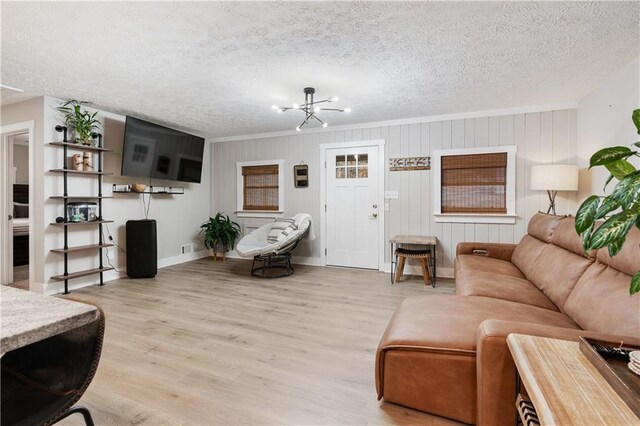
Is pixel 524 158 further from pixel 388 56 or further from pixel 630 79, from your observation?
pixel 388 56

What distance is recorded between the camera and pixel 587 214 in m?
0.87

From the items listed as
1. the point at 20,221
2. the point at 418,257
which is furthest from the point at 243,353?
the point at 20,221

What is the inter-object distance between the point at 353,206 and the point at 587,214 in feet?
14.7

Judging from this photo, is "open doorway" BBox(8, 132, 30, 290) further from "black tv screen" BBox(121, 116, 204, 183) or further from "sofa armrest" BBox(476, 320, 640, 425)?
"sofa armrest" BBox(476, 320, 640, 425)

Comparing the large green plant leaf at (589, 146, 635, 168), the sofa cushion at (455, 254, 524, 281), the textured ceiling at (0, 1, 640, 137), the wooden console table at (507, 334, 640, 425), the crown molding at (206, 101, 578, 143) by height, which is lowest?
the sofa cushion at (455, 254, 524, 281)

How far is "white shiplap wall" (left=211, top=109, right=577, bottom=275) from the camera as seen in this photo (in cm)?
421

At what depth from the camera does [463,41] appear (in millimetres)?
2498

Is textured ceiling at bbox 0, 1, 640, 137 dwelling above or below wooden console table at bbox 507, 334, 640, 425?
above

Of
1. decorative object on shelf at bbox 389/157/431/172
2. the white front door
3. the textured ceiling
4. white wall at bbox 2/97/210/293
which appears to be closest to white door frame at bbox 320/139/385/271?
the white front door

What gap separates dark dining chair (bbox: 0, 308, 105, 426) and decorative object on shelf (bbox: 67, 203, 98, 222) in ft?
12.5

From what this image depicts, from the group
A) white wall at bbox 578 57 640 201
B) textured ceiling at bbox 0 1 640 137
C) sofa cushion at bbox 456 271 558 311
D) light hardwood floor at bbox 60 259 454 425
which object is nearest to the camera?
light hardwood floor at bbox 60 259 454 425

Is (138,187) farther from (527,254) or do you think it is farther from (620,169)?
(620,169)

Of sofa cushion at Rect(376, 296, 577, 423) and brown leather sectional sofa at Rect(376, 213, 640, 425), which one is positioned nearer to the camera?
brown leather sectional sofa at Rect(376, 213, 640, 425)

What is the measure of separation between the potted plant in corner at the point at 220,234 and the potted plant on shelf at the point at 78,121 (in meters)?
2.39
